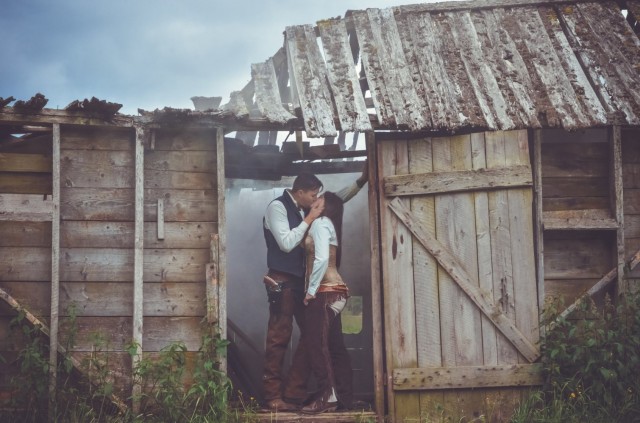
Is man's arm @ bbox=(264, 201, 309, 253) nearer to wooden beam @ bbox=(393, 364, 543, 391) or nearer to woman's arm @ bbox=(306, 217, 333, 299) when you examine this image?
woman's arm @ bbox=(306, 217, 333, 299)

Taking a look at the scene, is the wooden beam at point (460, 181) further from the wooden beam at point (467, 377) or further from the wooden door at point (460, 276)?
the wooden beam at point (467, 377)

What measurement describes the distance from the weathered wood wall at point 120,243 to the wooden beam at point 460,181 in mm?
1802

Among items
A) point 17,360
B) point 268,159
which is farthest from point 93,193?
point 268,159

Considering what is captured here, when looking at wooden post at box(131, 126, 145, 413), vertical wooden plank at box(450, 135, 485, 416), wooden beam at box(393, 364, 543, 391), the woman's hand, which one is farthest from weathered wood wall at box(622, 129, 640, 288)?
wooden post at box(131, 126, 145, 413)

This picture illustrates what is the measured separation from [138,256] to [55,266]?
72cm

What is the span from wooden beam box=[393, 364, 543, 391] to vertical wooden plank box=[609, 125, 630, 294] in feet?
4.06

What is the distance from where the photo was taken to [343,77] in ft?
25.6

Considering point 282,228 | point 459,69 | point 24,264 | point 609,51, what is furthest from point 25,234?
point 609,51

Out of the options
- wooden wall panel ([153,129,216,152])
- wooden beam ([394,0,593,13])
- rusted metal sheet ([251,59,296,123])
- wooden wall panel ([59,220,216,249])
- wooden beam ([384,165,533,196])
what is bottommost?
wooden wall panel ([59,220,216,249])

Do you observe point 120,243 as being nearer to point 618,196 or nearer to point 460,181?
point 460,181

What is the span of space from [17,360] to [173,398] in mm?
1442

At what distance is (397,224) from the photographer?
7211 mm

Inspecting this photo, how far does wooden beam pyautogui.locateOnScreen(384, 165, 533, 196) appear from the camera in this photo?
7.17m

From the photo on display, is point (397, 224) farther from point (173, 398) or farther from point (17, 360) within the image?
point (17, 360)
